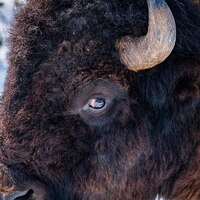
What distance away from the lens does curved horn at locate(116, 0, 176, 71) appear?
3.88m

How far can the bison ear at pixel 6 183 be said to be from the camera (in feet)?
12.8

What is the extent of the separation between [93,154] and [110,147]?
13 centimetres

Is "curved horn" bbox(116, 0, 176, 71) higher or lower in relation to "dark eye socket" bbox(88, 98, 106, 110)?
higher

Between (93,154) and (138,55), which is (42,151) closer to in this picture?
(93,154)

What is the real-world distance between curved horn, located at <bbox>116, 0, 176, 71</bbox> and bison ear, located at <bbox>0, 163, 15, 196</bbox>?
106 cm

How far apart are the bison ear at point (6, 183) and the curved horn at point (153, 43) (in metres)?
1.06

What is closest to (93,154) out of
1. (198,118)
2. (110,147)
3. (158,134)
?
Result: (110,147)

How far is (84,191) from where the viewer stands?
4195mm

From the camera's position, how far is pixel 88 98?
13.5 ft

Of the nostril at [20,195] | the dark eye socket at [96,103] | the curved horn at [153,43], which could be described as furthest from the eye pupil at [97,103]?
the nostril at [20,195]

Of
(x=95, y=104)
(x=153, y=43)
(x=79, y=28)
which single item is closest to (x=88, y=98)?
(x=95, y=104)

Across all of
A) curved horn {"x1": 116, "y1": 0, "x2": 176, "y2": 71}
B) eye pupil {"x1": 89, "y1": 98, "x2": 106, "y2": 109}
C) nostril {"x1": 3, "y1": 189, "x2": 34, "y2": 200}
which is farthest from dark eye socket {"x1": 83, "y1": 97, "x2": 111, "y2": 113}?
nostril {"x1": 3, "y1": 189, "x2": 34, "y2": 200}

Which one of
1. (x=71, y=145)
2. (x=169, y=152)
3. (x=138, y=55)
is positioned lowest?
(x=169, y=152)

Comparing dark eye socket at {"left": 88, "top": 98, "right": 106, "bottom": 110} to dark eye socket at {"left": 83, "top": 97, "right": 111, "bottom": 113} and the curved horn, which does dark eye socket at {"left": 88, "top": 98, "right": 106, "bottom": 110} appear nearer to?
dark eye socket at {"left": 83, "top": 97, "right": 111, "bottom": 113}
